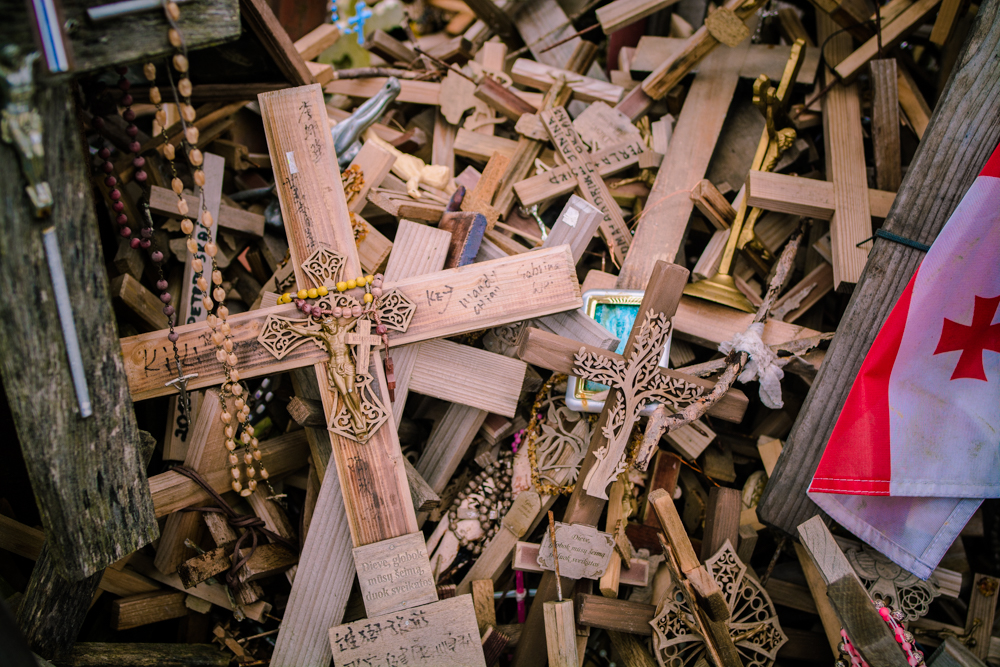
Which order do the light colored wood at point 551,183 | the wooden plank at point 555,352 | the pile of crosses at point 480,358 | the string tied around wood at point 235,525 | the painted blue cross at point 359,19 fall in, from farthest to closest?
the painted blue cross at point 359,19 < the light colored wood at point 551,183 < the string tied around wood at point 235,525 < the wooden plank at point 555,352 < the pile of crosses at point 480,358

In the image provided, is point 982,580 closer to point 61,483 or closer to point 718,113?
point 718,113

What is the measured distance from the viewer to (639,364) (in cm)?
220

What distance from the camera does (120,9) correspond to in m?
1.45

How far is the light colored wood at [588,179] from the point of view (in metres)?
2.85

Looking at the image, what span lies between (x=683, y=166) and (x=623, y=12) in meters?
0.82

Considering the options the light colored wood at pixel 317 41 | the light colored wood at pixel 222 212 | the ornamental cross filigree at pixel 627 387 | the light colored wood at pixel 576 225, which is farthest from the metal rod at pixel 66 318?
the light colored wood at pixel 317 41

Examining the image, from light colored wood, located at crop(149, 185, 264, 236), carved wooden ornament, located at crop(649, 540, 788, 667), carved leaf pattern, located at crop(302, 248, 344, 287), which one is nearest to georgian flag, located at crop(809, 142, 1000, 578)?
carved wooden ornament, located at crop(649, 540, 788, 667)

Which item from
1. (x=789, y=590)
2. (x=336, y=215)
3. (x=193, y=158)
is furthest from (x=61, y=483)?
(x=789, y=590)

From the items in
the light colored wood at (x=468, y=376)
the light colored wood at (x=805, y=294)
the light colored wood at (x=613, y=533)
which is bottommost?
the light colored wood at (x=613, y=533)

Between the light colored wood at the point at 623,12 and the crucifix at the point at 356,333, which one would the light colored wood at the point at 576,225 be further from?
the light colored wood at the point at 623,12

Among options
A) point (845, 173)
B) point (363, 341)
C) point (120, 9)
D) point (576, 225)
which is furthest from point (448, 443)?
point (845, 173)

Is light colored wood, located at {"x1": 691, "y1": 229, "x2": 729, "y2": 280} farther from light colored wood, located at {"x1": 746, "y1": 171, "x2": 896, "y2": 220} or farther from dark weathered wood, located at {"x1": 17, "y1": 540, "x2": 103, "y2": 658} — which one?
dark weathered wood, located at {"x1": 17, "y1": 540, "x2": 103, "y2": 658}

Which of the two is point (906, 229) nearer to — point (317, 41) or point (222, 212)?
point (222, 212)

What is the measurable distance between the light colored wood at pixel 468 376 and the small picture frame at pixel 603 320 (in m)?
0.23
